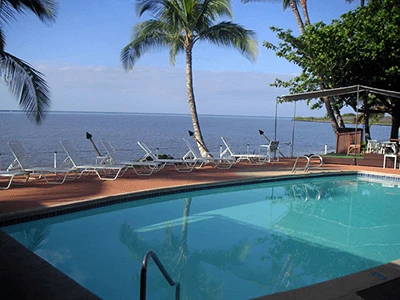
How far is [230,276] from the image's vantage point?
4688 millimetres

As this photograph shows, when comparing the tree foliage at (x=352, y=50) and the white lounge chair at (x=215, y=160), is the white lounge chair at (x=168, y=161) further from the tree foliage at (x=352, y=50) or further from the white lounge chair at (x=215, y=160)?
the tree foliage at (x=352, y=50)

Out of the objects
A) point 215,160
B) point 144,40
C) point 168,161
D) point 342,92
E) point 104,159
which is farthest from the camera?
point 144,40

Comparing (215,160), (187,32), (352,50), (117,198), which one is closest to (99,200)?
(117,198)

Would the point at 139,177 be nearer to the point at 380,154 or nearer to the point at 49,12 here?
the point at 49,12

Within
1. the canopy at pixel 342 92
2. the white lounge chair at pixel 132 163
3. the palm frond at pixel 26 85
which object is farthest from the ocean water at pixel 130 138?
the canopy at pixel 342 92

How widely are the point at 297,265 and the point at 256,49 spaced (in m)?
11.2

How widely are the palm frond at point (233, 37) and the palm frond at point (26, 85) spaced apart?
8021 millimetres

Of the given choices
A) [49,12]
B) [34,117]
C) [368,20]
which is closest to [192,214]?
[34,117]

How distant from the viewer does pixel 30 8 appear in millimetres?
7871

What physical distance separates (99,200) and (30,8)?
4064 mm

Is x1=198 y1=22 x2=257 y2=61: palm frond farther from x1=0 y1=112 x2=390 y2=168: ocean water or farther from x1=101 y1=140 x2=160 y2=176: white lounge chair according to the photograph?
x1=101 y1=140 x2=160 y2=176: white lounge chair

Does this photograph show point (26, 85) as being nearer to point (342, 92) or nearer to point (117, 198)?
point (117, 198)

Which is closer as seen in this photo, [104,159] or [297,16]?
[104,159]

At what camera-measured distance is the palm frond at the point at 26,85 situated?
25.7 feet
